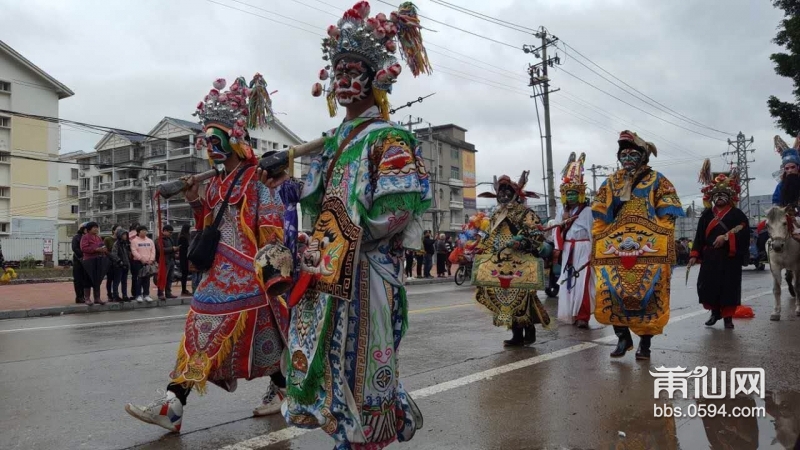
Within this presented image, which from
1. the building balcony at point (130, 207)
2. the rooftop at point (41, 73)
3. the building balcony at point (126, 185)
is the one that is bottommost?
the building balcony at point (130, 207)

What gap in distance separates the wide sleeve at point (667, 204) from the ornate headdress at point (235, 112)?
389cm

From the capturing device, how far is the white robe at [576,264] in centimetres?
815

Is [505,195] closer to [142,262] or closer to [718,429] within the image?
[718,429]

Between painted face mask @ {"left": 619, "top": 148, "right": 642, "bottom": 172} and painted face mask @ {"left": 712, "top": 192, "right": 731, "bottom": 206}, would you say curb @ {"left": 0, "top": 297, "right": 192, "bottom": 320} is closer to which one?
painted face mask @ {"left": 619, "top": 148, "right": 642, "bottom": 172}

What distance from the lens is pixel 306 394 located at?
2756 mm

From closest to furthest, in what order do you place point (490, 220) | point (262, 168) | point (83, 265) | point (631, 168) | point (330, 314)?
point (330, 314) → point (262, 168) → point (631, 168) → point (490, 220) → point (83, 265)

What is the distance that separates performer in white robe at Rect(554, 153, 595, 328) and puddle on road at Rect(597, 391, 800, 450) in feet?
11.9

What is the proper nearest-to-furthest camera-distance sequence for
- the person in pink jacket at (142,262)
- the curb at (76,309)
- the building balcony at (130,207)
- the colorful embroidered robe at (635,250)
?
the colorful embroidered robe at (635,250), the curb at (76,309), the person in pink jacket at (142,262), the building balcony at (130,207)

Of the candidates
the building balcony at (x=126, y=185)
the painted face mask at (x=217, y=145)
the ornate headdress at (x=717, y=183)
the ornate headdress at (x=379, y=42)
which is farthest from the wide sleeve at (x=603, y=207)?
the building balcony at (x=126, y=185)

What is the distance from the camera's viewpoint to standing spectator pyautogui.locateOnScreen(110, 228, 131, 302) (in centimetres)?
1370

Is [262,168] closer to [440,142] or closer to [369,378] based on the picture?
[369,378]

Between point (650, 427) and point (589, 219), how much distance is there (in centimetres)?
507

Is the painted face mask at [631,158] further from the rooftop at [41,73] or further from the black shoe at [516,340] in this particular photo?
the rooftop at [41,73]

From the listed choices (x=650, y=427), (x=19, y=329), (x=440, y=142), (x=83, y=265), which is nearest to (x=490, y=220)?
(x=650, y=427)
